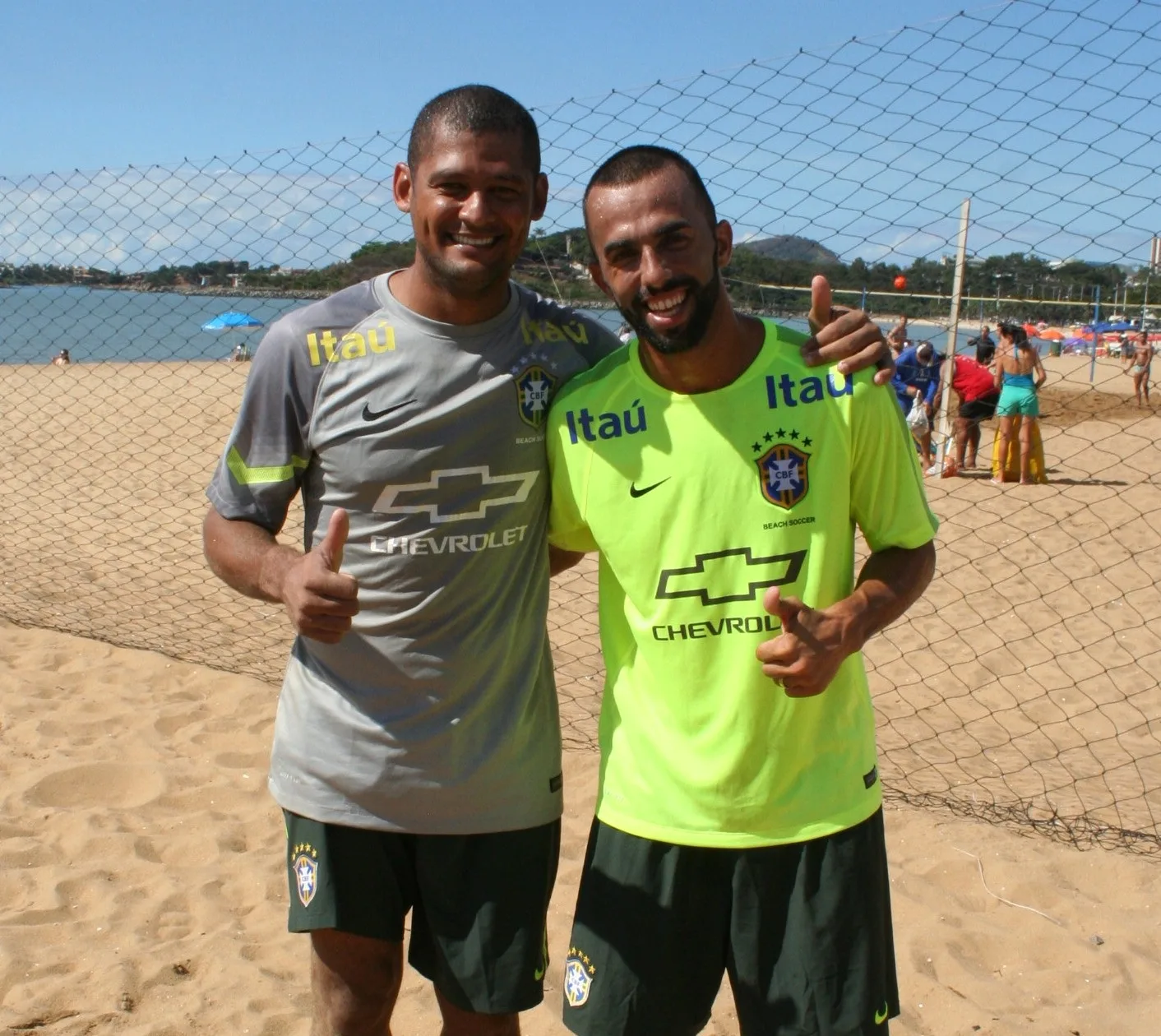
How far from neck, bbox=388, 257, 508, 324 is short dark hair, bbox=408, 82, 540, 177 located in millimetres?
200

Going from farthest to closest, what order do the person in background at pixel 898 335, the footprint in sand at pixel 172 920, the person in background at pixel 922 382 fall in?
the person in background at pixel 922 382, the person in background at pixel 898 335, the footprint in sand at pixel 172 920

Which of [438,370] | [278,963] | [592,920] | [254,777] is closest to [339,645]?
[438,370]

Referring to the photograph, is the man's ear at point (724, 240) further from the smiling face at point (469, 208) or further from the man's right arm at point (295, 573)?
the man's right arm at point (295, 573)

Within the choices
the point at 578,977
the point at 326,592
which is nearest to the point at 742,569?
the point at 326,592

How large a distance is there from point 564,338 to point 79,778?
280cm

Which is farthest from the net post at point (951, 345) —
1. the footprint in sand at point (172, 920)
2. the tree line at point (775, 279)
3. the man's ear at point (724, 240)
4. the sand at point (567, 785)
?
the footprint in sand at point (172, 920)

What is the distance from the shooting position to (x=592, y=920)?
1.94 meters

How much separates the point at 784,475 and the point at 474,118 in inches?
31.2

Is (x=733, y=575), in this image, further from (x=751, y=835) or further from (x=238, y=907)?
(x=238, y=907)

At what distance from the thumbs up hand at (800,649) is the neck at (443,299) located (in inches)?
28.6

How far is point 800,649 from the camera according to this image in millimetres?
1682

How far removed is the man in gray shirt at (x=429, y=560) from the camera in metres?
1.99

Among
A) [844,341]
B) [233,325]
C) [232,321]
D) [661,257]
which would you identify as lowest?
[232,321]

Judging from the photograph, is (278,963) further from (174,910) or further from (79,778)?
(79,778)
